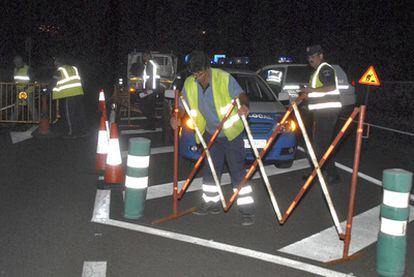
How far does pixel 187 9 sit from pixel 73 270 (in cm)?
7570

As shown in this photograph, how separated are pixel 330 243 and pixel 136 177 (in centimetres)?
218

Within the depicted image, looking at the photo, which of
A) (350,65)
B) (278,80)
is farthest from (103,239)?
(350,65)

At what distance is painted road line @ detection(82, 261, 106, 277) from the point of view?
5.21 meters

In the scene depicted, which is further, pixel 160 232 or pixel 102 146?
pixel 102 146

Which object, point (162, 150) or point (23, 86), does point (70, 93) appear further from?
point (162, 150)

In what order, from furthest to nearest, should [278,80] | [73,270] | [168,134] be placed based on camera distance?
Result: [278,80] → [168,134] → [73,270]

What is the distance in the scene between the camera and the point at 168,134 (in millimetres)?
13750

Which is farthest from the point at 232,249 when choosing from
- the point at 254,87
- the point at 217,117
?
the point at 254,87

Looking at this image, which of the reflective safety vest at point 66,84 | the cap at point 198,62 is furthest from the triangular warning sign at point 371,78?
the cap at point 198,62

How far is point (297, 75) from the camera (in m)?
18.8

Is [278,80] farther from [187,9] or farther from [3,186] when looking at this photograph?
[187,9]

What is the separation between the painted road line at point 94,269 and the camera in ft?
17.1

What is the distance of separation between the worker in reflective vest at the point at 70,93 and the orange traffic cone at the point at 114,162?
5.89 meters

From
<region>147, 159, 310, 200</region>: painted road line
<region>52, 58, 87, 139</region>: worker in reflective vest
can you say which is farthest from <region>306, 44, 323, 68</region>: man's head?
<region>52, 58, 87, 139</region>: worker in reflective vest
